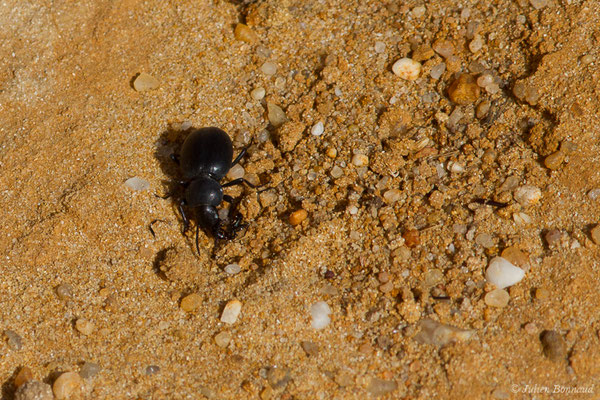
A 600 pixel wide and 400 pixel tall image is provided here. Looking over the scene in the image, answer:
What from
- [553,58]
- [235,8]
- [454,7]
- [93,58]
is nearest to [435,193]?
[553,58]

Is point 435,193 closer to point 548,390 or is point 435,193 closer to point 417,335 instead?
point 417,335

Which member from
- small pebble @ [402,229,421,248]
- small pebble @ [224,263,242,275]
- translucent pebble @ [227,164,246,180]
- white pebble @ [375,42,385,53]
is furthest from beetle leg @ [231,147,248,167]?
→ small pebble @ [402,229,421,248]

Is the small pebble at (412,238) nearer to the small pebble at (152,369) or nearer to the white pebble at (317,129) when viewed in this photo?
the white pebble at (317,129)

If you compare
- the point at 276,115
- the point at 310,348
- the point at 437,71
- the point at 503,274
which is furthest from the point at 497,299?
the point at 276,115

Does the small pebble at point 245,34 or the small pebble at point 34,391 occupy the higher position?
the small pebble at point 245,34

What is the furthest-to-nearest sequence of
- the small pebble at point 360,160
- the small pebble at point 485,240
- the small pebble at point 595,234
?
1. the small pebble at point 360,160
2. the small pebble at point 485,240
3. the small pebble at point 595,234

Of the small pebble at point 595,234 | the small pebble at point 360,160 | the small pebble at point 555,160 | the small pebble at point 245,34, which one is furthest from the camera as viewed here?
the small pebble at point 245,34

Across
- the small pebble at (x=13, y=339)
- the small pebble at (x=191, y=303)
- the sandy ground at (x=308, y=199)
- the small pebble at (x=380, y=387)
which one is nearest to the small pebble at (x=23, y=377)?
the sandy ground at (x=308, y=199)
